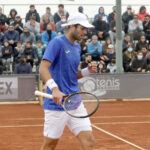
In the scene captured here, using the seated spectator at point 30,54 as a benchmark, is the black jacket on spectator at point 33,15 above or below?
above

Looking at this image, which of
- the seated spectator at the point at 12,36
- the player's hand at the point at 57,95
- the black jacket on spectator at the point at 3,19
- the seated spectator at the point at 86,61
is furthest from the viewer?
the black jacket on spectator at the point at 3,19

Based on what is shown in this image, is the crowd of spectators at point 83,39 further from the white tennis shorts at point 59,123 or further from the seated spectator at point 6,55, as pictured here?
the white tennis shorts at point 59,123

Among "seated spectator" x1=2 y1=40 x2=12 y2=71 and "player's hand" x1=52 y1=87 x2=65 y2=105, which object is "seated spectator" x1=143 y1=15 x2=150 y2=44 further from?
"player's hand" x1=52 y1=87 x2=65 y2=105

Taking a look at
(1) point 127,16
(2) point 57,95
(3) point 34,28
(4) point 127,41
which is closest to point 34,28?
(3) point 34,28

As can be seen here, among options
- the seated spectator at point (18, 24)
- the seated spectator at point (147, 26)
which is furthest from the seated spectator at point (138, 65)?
the seated spectator at point (18, 24)

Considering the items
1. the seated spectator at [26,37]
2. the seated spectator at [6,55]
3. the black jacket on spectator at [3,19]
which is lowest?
the seated spectator at [6,55]

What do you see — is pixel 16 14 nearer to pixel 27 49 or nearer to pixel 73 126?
pixel 27 49

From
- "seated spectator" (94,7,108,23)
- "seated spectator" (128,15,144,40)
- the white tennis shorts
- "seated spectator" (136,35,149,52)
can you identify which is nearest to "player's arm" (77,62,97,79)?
the white tennis shorts

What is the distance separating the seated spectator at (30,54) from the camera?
60.1 feet

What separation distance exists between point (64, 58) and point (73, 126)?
2.70 ft

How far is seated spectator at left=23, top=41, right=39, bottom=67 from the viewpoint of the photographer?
18328 mm

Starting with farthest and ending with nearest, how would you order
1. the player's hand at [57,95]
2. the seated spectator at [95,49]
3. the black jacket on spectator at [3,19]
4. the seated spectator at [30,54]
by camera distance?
the black jacket on spectator at [3,19], the seated spectator at [95,49], the seated spectator at [30,54], the player's hand at [57,95]

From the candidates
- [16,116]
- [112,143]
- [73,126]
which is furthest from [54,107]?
[16,116]

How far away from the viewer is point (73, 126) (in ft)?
16.8
